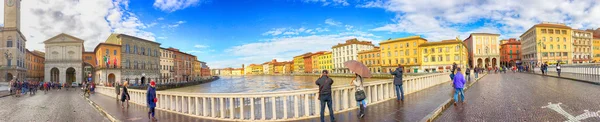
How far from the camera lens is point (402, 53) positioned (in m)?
67.9

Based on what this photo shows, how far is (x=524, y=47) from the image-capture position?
72.2m

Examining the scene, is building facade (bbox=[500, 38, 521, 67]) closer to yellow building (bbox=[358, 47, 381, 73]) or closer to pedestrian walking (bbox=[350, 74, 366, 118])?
Answer: yellow building (bbox=[358, 47, 381, 73])

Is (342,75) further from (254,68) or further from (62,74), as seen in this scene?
(254,68)

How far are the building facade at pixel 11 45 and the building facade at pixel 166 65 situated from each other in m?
22.8

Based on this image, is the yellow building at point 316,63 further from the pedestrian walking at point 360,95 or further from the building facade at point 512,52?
the pedestrian walking at point 360,95

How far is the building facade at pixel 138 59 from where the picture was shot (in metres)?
47.8

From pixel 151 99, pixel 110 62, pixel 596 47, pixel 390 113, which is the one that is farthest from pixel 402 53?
pixel 151 99

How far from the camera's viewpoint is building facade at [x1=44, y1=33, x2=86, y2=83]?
4869cm

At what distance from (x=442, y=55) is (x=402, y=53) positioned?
1030 cm

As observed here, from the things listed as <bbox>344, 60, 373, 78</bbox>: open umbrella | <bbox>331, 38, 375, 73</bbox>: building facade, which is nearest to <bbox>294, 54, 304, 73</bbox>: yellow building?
<bbox>331, 38, 375, 73</bbox>: building facade

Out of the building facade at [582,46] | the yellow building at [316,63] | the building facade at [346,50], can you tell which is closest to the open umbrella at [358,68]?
the building facade at [346,50]

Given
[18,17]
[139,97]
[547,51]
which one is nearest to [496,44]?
[547,51]

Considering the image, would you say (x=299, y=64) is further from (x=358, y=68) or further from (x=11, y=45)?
(x=358, y=68)

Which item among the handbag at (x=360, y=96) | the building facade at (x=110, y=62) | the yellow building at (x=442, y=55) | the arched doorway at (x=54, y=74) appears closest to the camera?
the handbag at (x=360, y=96)
